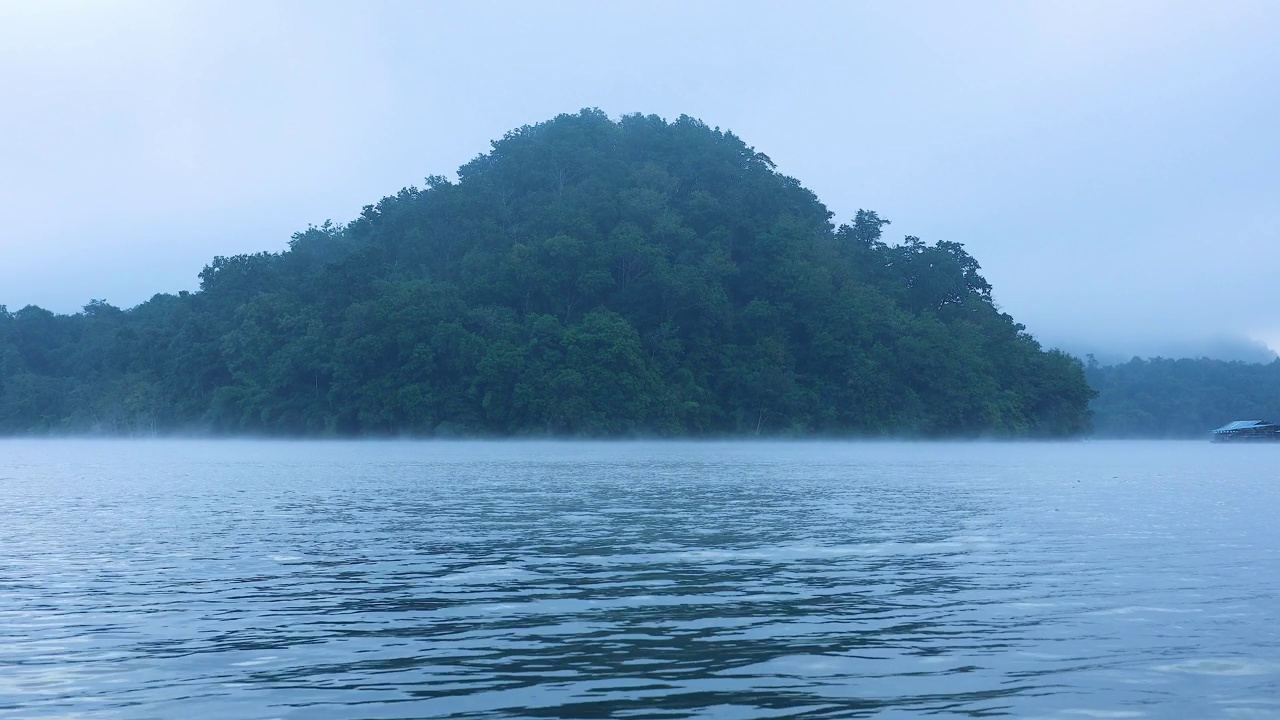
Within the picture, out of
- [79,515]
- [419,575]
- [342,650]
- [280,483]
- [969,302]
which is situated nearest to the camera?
[342,650]

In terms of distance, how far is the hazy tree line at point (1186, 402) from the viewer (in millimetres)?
174875

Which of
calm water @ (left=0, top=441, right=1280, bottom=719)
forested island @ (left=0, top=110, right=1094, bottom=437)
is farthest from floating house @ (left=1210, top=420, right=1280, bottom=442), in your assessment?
calm water @ (left=0, top=441, right=1280, bottom=719)

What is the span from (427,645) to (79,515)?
16.7m

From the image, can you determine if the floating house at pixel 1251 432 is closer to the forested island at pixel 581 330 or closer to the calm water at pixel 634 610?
the forested island at pixel 581 330

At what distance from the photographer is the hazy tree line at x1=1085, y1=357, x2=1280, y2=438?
17488cm

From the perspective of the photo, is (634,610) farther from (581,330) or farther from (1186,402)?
(1186,402)

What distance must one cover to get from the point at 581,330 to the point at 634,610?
3719 inches

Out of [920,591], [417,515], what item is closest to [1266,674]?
[920,591]

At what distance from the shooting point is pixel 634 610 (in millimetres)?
12984

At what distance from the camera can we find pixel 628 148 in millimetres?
149125

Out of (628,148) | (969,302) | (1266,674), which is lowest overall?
(1266,674)

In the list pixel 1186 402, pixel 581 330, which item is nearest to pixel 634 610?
pixel 581 330

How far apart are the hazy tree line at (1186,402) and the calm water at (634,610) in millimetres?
160963

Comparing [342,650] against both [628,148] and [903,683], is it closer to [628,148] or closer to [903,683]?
[903,683]
